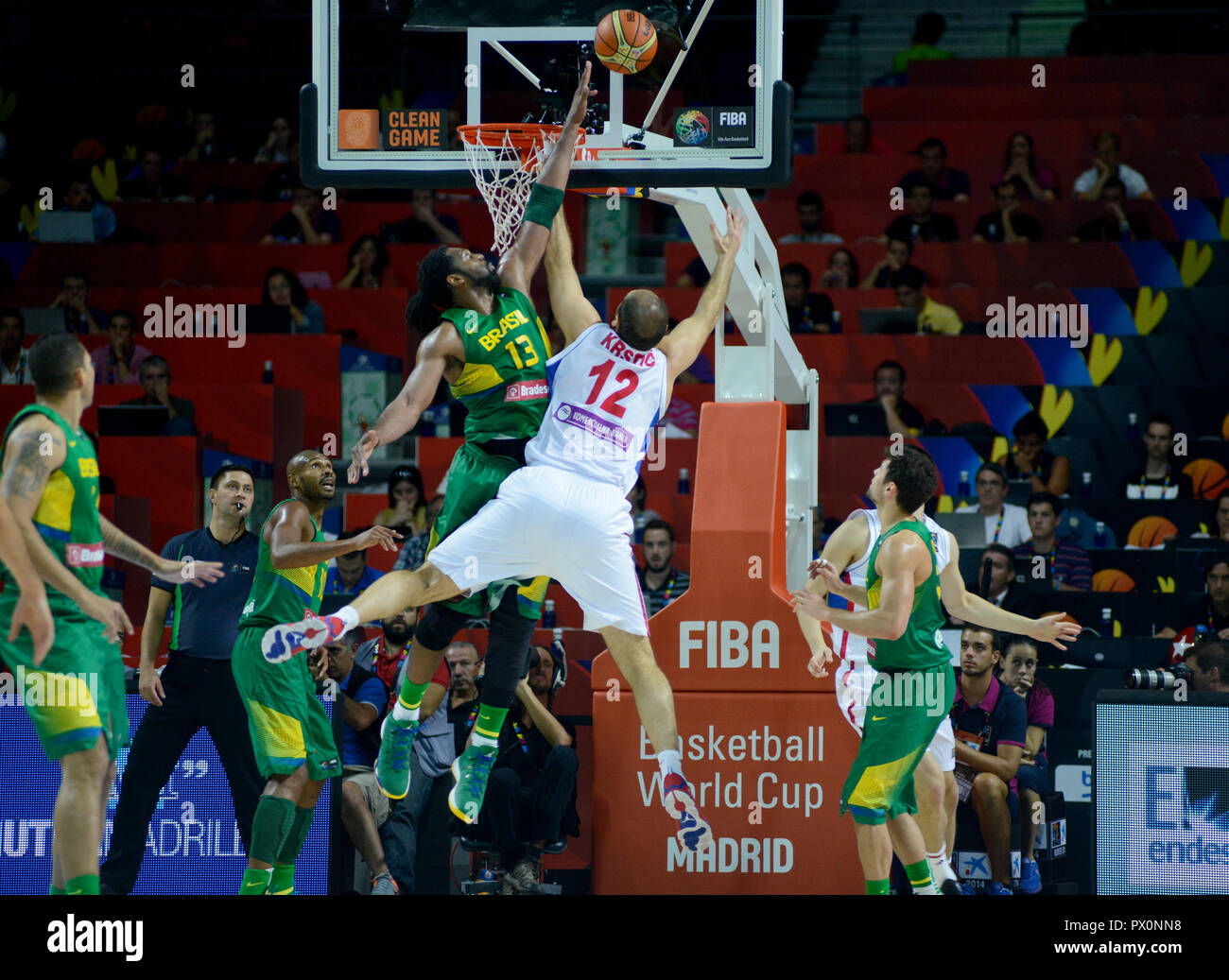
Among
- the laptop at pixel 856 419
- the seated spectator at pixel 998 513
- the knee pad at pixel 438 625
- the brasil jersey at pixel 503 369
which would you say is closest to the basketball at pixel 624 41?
the brasil jersey at pixel 503 369

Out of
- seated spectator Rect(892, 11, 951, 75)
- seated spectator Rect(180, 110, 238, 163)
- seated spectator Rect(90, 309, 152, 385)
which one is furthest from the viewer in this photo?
seated spectator Rect(892, 11, 951, 75)

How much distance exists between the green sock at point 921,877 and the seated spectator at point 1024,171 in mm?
8102

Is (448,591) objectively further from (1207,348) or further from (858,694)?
(1207,348)

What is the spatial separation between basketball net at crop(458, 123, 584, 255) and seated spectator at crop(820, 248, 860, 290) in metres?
5.94

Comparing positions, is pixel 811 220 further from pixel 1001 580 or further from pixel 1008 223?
pixel 1001 580

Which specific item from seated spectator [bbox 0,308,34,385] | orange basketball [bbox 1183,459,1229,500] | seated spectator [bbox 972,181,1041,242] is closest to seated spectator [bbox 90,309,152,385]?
seated spectator [bbox 0,308,34,385]

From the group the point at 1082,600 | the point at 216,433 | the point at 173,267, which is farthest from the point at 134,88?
the point at 1082,600

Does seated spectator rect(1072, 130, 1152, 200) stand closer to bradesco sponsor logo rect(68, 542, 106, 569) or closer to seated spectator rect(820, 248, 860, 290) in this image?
seated spectator rect(820, 248, 860, 290)

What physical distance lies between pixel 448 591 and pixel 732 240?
6.79 feet

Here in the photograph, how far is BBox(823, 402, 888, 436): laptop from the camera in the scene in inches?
451

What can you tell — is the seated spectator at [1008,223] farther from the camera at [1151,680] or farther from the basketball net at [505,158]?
the basketball net at [505,158]

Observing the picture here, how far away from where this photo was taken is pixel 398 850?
8297mm

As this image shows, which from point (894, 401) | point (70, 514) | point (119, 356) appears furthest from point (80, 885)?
point (894, 401)

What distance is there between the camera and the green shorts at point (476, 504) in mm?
6785
